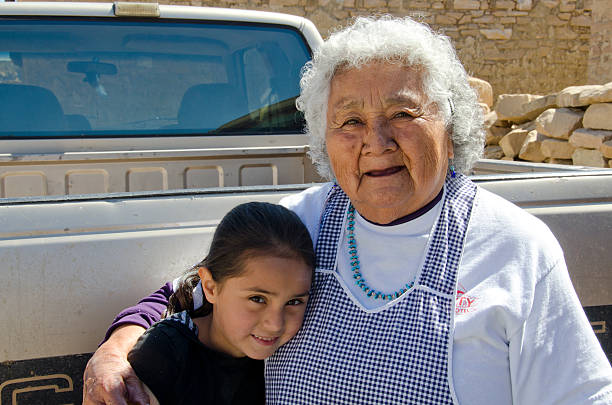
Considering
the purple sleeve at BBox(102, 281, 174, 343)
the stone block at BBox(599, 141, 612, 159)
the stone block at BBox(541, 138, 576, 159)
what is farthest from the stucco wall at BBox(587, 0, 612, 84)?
the purple sleeve at BBox(102, 281, 174, 343)

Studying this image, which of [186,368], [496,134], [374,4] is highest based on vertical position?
[374,4]

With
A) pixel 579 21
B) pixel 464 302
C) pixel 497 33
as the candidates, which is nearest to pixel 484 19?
pixel 497 33

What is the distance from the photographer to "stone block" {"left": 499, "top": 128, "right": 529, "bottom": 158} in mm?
8969

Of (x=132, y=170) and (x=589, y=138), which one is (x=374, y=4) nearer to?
(x=589, y=138)

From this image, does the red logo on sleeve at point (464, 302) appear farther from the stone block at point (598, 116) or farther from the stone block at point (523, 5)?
the stone block at point (523, 5)

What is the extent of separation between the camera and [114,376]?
1.29 metres

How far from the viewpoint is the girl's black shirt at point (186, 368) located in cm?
138

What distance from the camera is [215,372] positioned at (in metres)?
1.51

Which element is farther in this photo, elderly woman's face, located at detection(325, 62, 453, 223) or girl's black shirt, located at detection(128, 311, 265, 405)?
elderly woman's face, located at detection(325, 62, 453, 223)

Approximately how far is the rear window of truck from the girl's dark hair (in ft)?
5.61

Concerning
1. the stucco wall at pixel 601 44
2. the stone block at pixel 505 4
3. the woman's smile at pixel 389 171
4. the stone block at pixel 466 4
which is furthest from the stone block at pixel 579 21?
the woman's smile at pixel 389 171

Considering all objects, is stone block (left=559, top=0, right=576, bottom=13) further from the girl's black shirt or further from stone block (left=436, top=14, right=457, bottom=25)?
the girl's black shirt

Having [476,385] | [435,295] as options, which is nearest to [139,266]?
[435,295]

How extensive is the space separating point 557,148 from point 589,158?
0.64 m
